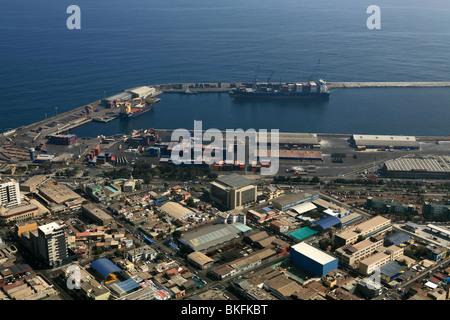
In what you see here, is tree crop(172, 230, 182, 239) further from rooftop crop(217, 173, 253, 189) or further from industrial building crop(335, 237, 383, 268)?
industrial building crop(335, 237, 383, 268)

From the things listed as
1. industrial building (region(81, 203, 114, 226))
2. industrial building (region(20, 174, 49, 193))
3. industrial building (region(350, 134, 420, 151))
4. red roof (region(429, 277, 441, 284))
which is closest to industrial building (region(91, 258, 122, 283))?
industrial building (region(81, 203, 114, 226))

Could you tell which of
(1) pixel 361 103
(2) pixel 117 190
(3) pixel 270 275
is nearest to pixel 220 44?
(1) pixel 361 103

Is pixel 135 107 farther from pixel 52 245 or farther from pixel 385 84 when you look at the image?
pixel 385 84

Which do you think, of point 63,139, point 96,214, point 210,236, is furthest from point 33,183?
point 210,236

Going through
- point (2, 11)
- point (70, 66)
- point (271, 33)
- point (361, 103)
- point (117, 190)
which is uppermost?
point (2, 11)

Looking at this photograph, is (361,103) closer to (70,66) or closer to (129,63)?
(129,63)
